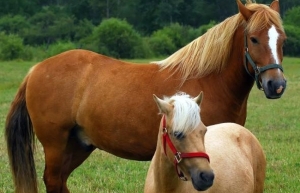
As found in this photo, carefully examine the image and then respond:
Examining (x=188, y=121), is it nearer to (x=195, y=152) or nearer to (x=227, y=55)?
(x=195, y=152)

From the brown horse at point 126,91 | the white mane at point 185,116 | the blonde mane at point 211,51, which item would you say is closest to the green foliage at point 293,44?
the brown horse at point 126,91

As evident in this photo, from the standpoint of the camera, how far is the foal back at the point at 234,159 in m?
4.79

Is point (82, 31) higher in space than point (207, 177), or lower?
lower

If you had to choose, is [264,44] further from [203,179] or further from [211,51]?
[203,179]

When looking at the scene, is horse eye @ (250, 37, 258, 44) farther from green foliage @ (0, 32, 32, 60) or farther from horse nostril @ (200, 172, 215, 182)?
green foliage @ (0, 32, 32, 60)

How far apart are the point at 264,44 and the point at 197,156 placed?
176 cm

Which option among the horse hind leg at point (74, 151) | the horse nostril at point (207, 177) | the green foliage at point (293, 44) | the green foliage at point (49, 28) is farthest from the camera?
the green foliage at point (49, 28)

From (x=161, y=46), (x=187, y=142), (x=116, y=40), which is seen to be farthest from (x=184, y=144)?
(x=161, y=46)

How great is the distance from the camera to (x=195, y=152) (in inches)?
154

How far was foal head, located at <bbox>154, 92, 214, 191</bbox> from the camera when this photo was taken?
12.7 ft

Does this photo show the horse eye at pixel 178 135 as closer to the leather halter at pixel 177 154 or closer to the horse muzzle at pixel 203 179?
the leather halter at pixel 177 154

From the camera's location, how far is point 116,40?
43188mm

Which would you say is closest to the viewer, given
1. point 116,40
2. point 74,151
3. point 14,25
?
point 74,151

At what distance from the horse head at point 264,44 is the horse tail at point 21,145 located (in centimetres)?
232
